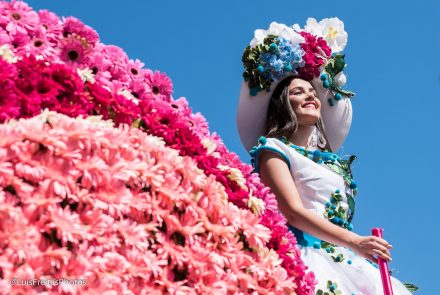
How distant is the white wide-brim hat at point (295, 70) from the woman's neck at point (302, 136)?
0.91 ft

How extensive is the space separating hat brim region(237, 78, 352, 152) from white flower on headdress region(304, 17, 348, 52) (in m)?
0.40

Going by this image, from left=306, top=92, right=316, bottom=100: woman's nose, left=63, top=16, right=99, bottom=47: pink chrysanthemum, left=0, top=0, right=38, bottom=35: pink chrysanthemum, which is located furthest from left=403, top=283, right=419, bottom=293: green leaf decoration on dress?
left=0, top=0, right=38, bottom=35: pink chrysanthemum

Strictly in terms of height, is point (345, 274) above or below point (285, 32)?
below

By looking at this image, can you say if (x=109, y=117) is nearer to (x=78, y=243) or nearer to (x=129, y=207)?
(x=129, y=207)

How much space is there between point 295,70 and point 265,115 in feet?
1.17

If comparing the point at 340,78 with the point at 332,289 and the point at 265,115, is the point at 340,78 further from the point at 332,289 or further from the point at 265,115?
the point at 332,289

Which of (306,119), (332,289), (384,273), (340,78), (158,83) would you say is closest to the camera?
(158,83)

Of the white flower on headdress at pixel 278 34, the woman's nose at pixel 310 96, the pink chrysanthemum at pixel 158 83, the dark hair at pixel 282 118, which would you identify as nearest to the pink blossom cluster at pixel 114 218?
the pink chrysanthemum at pixel 158 83

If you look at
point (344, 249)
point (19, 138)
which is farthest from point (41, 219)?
point (344, 249)

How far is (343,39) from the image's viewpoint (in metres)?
5.42

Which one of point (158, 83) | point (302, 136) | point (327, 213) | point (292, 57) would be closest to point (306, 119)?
point (302, 136)

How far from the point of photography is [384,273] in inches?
148

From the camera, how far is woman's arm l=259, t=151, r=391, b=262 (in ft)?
12.6

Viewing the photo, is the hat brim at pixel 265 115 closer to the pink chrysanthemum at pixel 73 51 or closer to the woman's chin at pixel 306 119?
the woman's chin at pixel 306 119
